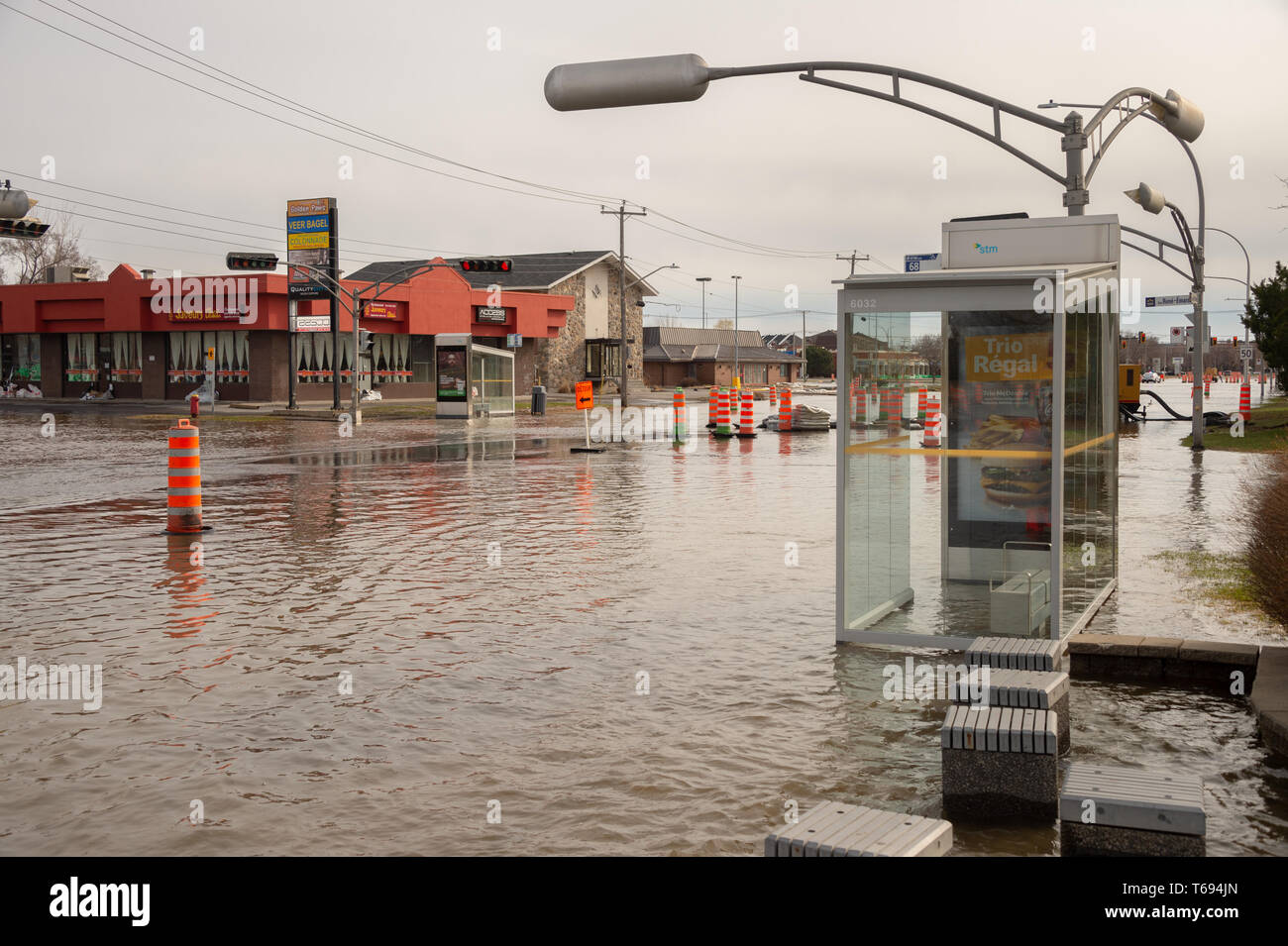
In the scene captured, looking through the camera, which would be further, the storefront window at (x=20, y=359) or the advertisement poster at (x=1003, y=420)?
the storefront window at (x=20, y=359)

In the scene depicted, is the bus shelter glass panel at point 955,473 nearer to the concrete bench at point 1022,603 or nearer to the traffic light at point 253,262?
the concrete bench at point 1022,603

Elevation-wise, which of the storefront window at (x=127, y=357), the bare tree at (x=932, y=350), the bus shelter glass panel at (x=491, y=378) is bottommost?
the bare tree at (x=932, y=350)

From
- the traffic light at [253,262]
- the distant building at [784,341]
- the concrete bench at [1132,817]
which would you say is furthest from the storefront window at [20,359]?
the distant building at [784,341]

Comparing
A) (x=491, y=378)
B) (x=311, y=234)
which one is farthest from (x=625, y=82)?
(x=311, y=234)

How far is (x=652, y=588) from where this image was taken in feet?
37.4

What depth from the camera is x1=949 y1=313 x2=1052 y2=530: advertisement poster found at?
379 inches

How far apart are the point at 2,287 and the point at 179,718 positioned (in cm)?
6168

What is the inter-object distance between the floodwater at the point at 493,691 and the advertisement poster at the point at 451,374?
28593 millimetres

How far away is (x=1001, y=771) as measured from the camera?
563 centimetres

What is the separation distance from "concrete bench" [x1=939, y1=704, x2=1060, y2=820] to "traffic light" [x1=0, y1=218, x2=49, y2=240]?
19.0 meters

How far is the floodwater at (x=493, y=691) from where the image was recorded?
5.61 metres

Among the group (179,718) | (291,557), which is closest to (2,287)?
(291,557)

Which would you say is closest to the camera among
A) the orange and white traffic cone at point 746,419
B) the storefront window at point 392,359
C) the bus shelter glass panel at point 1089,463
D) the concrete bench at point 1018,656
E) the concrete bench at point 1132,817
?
the concrete bench at point 1132,817

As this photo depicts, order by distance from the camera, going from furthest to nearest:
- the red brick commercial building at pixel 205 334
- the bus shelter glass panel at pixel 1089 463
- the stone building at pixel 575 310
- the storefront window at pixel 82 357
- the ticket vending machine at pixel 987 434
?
the stone building at pixel 575 310 < the storefront window at pixel 82 357 < the red brick commercial building at pixel 205 334 < the bus shelter glass panel at pixel 1089 463 < the ticket vending machine at pixel 987 434
